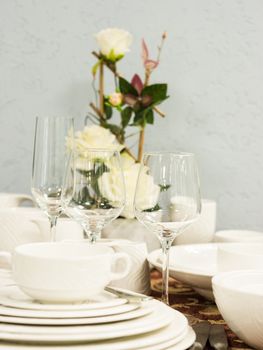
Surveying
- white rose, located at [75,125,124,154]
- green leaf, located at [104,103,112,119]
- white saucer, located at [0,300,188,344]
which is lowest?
white saucer, located at [0,300,188,344]

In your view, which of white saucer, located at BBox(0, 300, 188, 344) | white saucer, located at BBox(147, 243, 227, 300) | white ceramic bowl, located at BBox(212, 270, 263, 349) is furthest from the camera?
white saucer, located at BBox(147, 243, 227, 300)

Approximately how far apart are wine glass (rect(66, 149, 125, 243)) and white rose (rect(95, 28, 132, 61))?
607mm

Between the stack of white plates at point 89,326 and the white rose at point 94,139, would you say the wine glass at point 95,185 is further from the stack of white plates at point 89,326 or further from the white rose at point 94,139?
the white rose at point 94,139

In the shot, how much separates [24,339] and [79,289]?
0.27ft

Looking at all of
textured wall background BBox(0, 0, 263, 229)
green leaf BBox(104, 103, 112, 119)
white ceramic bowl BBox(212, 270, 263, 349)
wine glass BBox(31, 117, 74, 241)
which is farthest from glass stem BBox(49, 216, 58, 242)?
textured wall background BBox(0, 0, 263, 229)

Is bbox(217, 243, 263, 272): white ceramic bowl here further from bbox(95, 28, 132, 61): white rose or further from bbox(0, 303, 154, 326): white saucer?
bbox(95, 28, 132, 61): white rose

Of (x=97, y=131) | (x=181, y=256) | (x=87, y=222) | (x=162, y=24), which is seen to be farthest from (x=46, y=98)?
(x=87, y=222)

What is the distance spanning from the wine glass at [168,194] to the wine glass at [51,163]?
219 mm

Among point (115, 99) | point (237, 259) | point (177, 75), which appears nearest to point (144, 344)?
point (237, 259)

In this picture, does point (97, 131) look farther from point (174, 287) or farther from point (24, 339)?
point (24, 339)

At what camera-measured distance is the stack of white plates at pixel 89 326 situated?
561mm

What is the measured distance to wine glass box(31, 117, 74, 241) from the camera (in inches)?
39.9

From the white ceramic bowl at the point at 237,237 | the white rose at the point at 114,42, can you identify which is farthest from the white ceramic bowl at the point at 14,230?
the white rose at the point at 114,42

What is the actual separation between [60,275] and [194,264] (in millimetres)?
525
